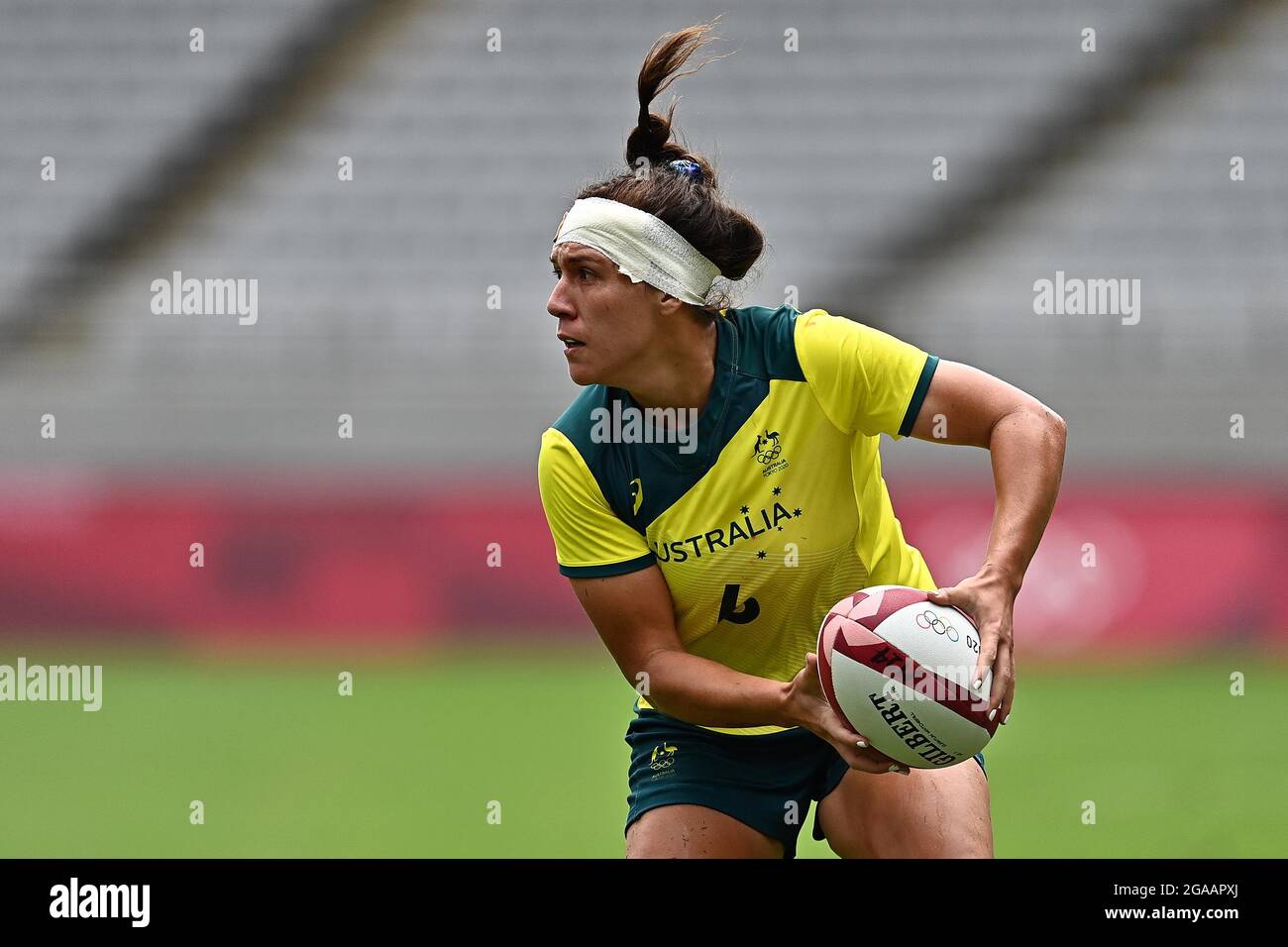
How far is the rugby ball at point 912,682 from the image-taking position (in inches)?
123

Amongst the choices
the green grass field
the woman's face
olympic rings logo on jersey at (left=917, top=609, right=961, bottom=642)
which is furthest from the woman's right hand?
the green grass field

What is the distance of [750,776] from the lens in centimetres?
362

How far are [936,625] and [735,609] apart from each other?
1.94ft

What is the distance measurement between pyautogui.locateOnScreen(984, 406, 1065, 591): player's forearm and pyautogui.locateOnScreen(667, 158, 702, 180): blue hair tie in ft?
3.21

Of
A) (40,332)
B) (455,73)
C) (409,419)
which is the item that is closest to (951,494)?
(409,419)

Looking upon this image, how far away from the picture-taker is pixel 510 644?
9359 millimetres

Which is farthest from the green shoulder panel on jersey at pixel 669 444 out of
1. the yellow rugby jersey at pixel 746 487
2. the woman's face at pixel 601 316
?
the woman's face at pixel 601 316

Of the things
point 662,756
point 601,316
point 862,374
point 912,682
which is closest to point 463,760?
point 662,756

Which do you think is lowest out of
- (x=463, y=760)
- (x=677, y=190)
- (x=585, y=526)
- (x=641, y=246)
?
(x=463, y=760)

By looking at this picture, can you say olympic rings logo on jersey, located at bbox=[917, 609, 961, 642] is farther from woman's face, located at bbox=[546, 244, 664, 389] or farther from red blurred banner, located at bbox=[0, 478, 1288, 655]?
red blurred banner, located at bbox=[0, 478, 1288, 655]

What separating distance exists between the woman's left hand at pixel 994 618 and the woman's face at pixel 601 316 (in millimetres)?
907

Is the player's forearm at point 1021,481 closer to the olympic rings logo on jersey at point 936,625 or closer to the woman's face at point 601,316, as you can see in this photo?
the olympic rings logo on jersey at point 936,625

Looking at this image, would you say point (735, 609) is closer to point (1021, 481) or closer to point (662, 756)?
point (662, 756)
